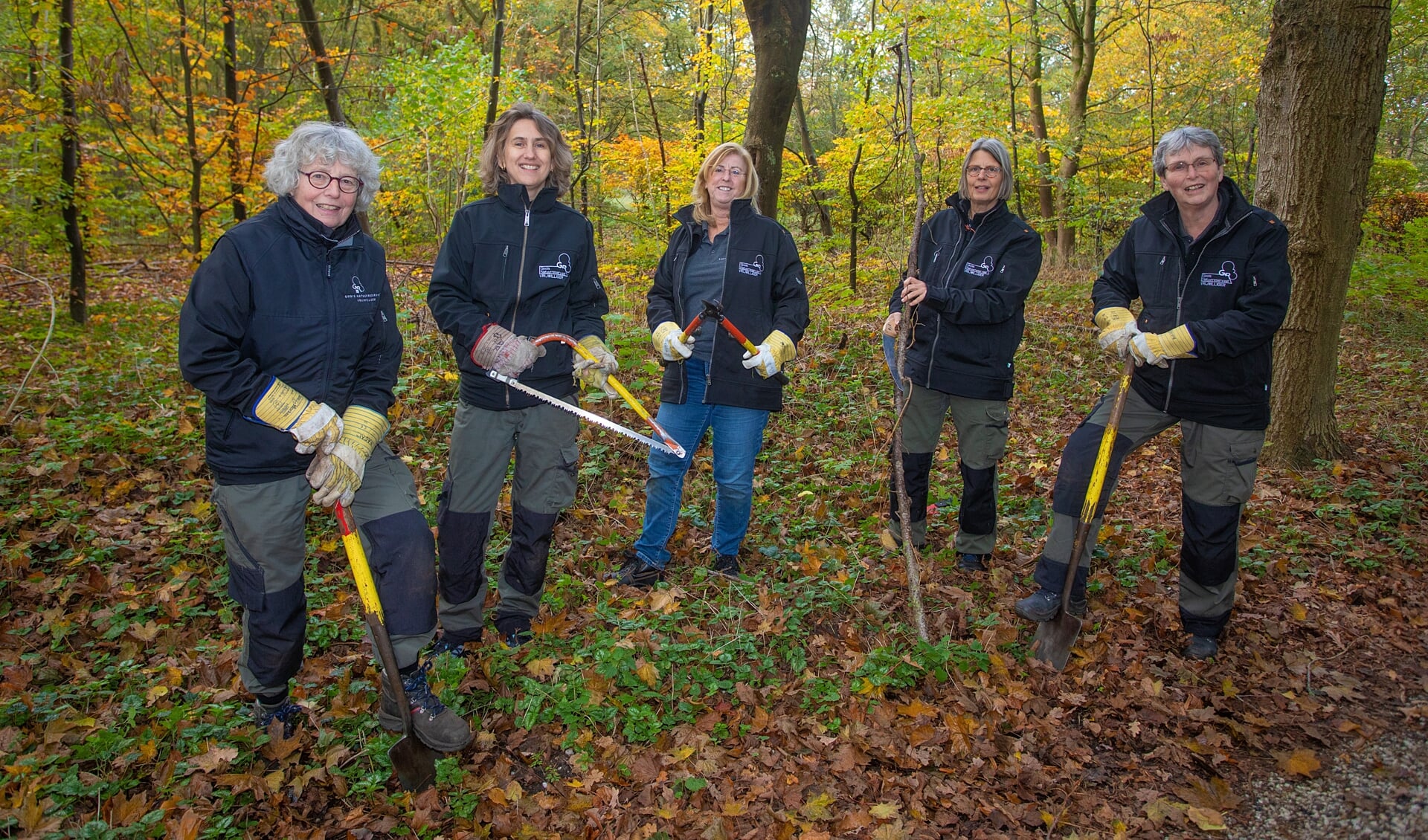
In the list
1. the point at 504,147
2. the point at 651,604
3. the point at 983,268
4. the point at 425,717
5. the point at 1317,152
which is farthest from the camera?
the point at 1317,152

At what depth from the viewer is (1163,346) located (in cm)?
374

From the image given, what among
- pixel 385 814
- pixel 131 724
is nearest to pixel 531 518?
pixel 385 814

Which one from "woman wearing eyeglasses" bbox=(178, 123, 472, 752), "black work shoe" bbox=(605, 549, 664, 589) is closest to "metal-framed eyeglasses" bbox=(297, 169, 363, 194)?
"woman wearing eyeglasses" bbox=(178, 123, 472, 752)

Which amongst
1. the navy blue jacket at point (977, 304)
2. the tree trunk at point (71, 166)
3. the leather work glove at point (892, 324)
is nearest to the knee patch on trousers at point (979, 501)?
the navy blue jacket at point (977, 304)

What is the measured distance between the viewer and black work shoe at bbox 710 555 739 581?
446cm

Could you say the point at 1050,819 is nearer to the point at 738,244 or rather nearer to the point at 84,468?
the point at 738,244

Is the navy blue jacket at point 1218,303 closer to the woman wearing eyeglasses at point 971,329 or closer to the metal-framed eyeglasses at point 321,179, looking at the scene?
the woman wearing eyeglasses at point 971,329

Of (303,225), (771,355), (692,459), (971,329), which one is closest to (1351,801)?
(971,329)

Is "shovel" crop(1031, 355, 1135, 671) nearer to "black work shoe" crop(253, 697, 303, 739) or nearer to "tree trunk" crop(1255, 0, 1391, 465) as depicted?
"tree trunk" crop(1255, 0, 1391, 465)

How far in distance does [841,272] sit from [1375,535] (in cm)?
721

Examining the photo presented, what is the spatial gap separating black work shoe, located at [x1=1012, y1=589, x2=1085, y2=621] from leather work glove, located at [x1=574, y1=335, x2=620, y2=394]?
7.91ft

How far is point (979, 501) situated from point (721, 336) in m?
1.81

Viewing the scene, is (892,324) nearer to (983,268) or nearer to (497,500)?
(983,268)

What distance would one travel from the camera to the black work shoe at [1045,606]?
12.7ft
